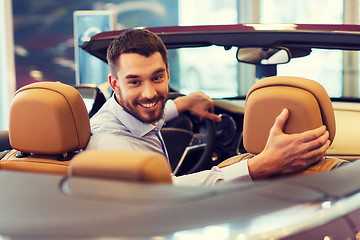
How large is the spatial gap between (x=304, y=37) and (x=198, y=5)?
5.84 metres

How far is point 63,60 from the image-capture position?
7559mm

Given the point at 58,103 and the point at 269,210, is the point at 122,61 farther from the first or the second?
the point at 269,210

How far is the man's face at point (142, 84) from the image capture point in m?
1.83

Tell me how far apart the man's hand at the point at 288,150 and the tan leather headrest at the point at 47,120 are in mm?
598

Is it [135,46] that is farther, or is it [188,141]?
[188,141]

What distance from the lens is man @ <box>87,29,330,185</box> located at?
4.99ft

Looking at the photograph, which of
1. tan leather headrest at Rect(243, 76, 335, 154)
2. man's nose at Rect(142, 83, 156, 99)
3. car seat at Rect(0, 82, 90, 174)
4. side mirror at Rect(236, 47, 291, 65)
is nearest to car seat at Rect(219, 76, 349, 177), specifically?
tan leather headrest at Rect(243, 76, 335, 154)

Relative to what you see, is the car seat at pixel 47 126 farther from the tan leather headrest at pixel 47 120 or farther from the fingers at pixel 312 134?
the fingers at pixel 312 134

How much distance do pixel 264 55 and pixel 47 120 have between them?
130 cm

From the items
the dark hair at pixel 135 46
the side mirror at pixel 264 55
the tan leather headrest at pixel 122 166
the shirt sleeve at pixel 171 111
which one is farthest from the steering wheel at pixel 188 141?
the tan leather headrest at pixel 122 166

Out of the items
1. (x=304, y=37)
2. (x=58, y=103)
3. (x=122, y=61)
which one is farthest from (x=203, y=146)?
(x=58, y=103)

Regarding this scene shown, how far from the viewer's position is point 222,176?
171cm

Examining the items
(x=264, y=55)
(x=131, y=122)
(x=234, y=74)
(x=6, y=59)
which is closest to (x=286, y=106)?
(x=131, y=122)

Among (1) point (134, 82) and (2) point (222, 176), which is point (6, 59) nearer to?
(1) point (134, 82)
